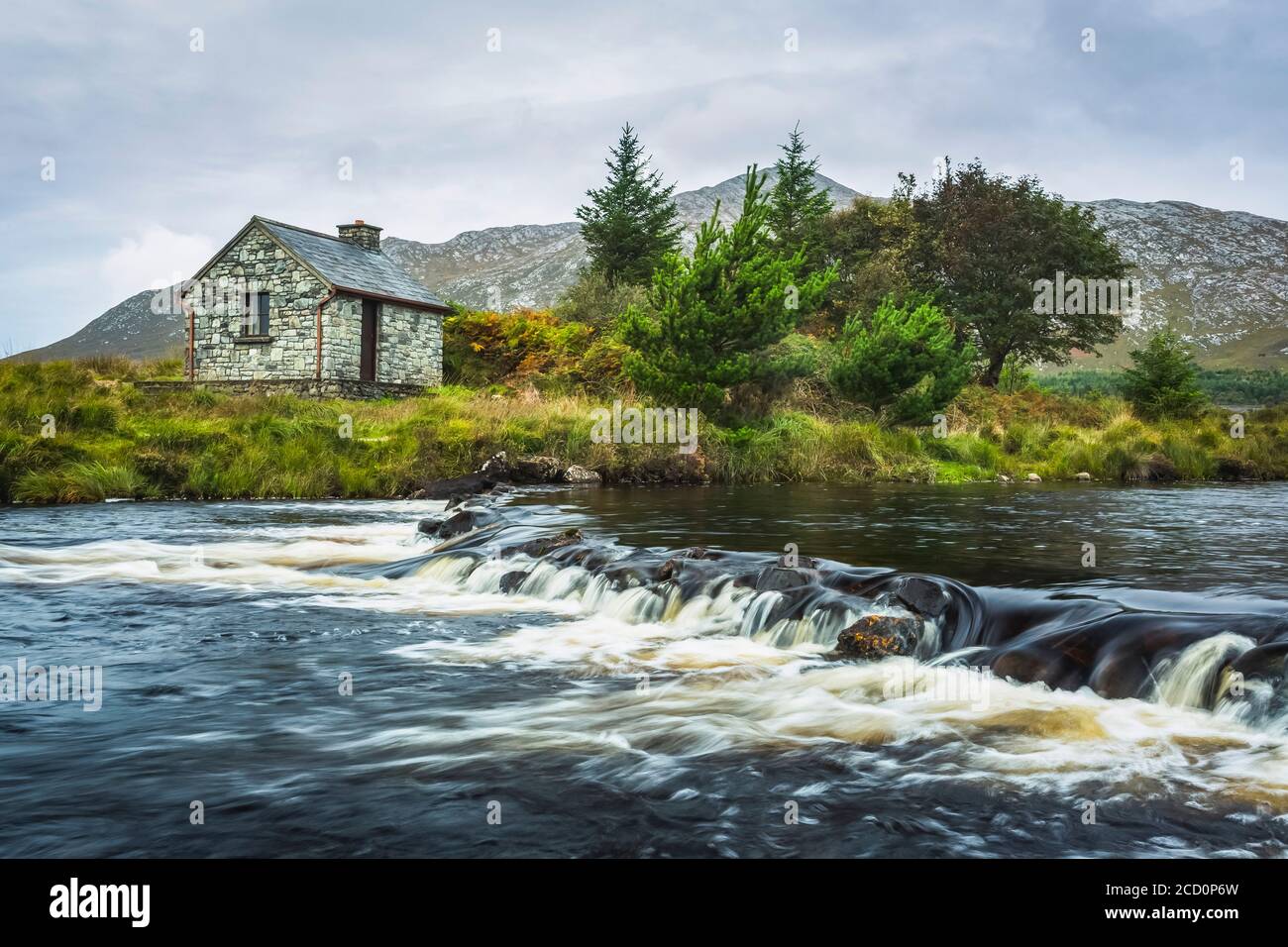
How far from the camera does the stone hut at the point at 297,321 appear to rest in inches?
1232

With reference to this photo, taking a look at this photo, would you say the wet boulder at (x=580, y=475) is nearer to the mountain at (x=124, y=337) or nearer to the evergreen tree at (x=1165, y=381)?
the evergreen tree at (x=1165, y=381)

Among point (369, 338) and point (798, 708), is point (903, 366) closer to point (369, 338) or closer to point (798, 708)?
point (369, 338)

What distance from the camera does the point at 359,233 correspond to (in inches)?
1471

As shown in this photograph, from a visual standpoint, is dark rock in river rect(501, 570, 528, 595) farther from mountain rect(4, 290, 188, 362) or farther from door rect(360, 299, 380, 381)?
mountain rect(4, 290, 188, 362)

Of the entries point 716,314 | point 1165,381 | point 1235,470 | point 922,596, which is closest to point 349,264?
point 716,314

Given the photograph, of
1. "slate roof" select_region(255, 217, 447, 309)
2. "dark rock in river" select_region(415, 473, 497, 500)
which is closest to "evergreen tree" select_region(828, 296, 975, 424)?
"dark rock in river" select_region(415, 473, 497, 500)

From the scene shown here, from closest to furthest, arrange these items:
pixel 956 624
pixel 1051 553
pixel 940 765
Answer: pixel 940 765
pixel 956 624
pixel 1051 553

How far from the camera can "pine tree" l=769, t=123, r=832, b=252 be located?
4412 centimetres

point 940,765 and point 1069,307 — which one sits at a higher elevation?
point 1069,307

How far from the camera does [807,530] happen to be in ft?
39.6

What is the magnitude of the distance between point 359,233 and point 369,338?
6.77 m
